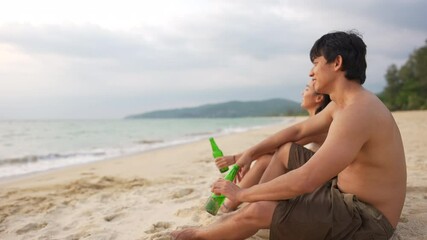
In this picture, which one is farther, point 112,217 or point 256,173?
point 112,217

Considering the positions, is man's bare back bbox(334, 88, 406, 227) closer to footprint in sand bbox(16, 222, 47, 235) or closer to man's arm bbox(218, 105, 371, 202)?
man's arm bbox(218, 105, 371, 202)

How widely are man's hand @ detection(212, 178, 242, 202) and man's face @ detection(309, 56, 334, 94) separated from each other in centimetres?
81

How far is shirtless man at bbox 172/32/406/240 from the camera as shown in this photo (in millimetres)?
2031

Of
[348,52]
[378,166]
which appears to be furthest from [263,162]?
[348,52]

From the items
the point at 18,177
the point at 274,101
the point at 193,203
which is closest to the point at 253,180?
the point at 193,203

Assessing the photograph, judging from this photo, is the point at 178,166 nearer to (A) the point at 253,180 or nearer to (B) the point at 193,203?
(B) the point at 193,203

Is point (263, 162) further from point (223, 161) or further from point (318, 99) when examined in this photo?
point (318, 99)

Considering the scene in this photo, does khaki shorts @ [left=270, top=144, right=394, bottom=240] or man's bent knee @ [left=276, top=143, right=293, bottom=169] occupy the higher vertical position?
man's bent knee @ [left=276, top=143, right=293, bottom=169]

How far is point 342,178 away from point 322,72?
27.4 inches

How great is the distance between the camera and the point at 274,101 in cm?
14262

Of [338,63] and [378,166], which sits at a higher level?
[338,63]

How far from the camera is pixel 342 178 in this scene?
2.38 meters

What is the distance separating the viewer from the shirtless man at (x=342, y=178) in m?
2.03

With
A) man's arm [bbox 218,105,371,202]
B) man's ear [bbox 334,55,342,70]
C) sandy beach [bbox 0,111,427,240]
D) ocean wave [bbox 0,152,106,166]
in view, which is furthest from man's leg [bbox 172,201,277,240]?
ocean wave [bbox 0,152,106,166]
